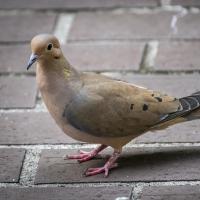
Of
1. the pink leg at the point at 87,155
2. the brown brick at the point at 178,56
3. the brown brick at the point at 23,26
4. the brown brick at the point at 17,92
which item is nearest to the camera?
the pink leg at the point at 87,155

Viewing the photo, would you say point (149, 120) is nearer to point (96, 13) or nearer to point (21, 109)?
point (21, 109)

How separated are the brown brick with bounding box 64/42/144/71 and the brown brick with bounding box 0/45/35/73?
279 millimetres

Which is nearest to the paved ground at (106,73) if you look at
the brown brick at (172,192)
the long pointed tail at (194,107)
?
the brown brick at (172,192)

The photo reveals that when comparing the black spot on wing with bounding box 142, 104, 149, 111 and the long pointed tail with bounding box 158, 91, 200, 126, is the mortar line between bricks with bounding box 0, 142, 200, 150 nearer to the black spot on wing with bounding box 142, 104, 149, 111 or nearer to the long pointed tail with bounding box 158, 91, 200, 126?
the long pointed tail with bounding box 158, 91, 200, 126

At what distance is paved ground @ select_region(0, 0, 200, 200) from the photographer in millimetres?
3811

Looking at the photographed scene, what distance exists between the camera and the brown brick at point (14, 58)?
499 centimetres

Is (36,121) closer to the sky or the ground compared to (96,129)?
closer to the ground

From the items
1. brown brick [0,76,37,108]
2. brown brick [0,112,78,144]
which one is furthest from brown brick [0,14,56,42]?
brown brick [0,112,78,144]

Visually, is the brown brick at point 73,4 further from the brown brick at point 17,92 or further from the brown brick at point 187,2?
the brown brick at point 17,92

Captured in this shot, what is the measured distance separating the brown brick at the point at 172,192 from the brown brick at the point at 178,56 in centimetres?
128

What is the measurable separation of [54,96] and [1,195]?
0.55m

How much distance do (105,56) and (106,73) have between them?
0.23m

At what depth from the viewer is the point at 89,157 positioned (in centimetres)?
407

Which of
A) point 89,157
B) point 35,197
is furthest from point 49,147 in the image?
point 35,197
